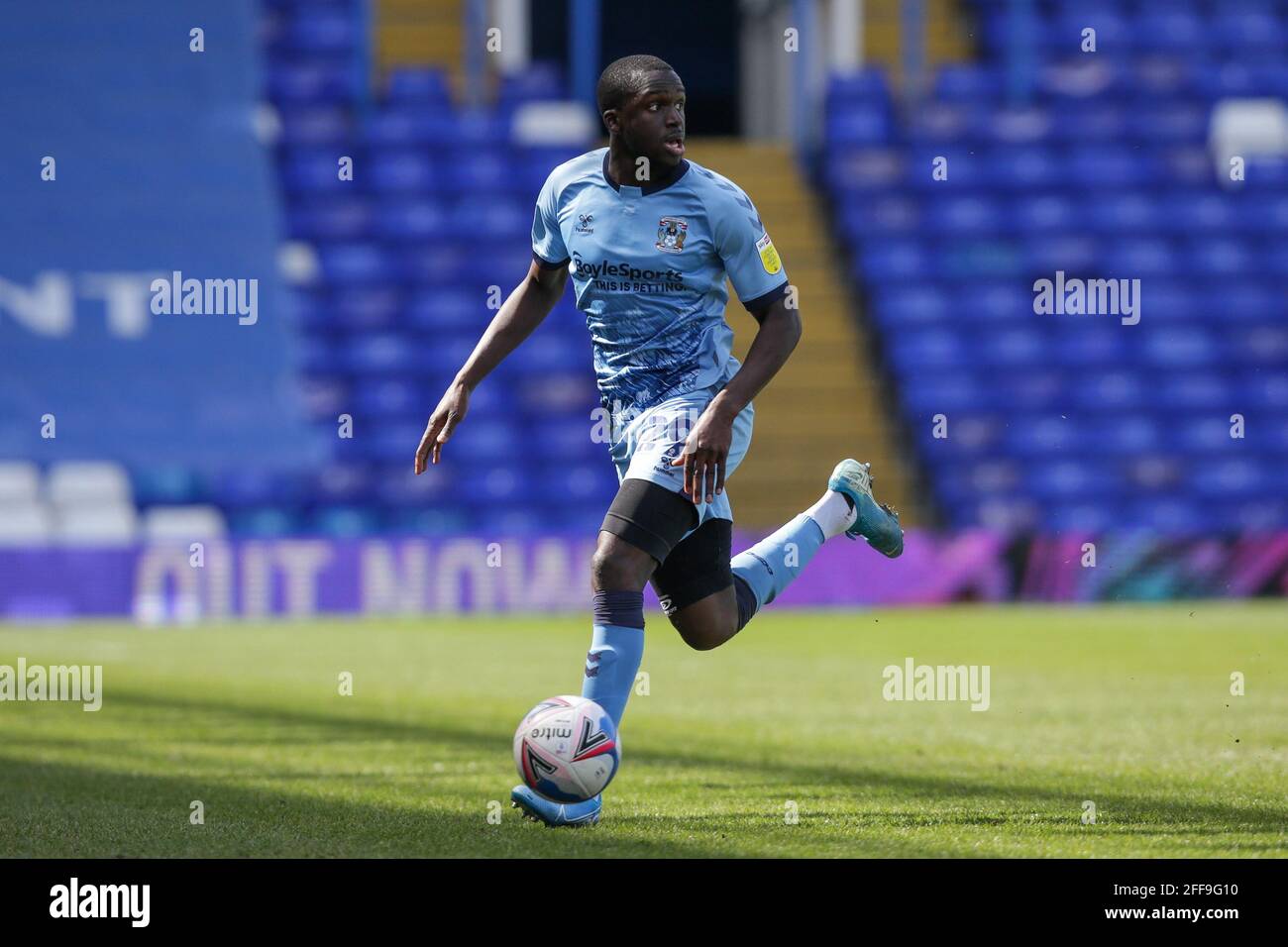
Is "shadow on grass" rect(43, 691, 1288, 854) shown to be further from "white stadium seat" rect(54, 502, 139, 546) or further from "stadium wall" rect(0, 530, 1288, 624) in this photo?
"white stadium seat" rect(54, 502, 139, 546)

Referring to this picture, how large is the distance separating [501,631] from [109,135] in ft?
30.3

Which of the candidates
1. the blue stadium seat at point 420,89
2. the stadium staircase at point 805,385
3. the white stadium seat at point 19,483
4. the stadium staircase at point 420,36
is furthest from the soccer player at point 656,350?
the stadium staircase at point 420,36

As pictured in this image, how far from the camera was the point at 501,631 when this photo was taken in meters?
14.8

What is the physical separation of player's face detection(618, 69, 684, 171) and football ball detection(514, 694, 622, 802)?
→ 1611 mm

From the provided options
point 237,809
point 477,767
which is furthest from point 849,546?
point 237,809

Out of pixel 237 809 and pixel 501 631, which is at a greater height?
pixel 237 809

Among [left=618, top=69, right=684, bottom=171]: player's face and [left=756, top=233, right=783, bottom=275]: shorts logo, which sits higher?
[left=618, top=69, right=684, bottom=171]: player's face

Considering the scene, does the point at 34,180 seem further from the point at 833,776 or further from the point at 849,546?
the point at 833,776

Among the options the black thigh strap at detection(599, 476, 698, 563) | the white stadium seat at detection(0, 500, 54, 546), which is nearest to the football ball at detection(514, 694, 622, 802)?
the black thigh strap at detection(599, 476, 698, 563)

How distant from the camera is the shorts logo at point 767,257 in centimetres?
568

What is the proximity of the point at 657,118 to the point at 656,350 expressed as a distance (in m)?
0.69

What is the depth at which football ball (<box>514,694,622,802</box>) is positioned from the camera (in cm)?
522

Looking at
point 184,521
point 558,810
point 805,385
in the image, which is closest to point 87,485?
point 184,521

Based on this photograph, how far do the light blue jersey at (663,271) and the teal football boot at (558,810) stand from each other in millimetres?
1196
